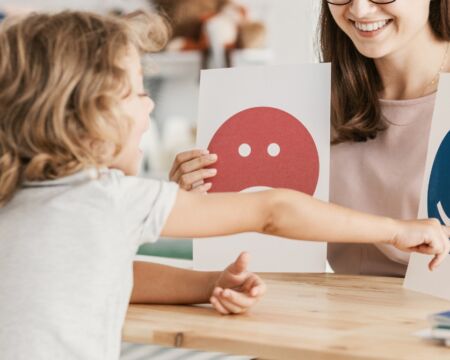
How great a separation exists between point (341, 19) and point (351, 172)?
10.3 inches

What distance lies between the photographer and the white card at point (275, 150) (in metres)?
1.36

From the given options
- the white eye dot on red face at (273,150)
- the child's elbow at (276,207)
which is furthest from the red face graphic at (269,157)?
the child's elbow at (276,207)

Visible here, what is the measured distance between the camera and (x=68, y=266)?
92 cm

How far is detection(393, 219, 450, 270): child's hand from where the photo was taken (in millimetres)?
1029

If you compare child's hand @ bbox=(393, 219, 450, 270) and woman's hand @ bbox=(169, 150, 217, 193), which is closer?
child's hand @ bbox=(393, 219, 450, 270)

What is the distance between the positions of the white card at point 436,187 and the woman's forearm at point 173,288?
0.31m

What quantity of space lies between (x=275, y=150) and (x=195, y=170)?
0.13 meters

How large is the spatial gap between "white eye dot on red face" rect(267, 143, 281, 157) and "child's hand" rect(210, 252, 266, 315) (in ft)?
1.03

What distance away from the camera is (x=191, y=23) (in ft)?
13.1

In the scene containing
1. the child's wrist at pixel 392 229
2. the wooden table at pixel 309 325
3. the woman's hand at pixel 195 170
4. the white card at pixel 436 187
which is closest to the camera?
the wooden table at pixel 309 325

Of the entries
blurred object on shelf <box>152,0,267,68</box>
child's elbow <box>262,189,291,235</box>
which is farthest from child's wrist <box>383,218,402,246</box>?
blurred object on shelf <box>152,0,267,68</box>

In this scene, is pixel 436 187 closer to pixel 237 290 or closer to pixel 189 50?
pixel 237 290

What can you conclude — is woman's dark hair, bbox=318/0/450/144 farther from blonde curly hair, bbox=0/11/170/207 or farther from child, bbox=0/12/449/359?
blonde curly hair, bbox=0/11/170/207

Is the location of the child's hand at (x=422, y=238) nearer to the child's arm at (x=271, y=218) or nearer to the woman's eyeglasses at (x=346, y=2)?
the child's arm at (x=271, y=218)
